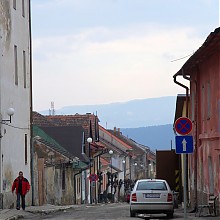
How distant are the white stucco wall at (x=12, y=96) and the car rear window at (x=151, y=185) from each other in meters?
7.56

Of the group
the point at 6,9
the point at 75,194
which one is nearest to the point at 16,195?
the point at 6,9

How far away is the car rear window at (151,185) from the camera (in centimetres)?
2861

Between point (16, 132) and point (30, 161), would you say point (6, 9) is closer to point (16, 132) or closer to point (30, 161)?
point (16, 132)

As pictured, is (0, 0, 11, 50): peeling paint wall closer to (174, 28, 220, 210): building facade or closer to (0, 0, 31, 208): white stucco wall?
(0, 0, 31, 208): white stucco wall

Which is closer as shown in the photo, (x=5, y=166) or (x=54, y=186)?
(x=5, y=166)

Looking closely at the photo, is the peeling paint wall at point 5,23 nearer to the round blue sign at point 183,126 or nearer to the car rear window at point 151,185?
the car rear window at point 151,185

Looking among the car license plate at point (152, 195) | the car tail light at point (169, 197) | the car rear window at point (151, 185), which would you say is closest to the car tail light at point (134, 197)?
the car rear window at point (151, 185)

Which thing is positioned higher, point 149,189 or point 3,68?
point 3,68

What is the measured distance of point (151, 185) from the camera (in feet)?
94.2

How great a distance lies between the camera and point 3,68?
34656 mm

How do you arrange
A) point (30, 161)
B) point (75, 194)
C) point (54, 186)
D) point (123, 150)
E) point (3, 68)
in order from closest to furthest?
point (3, 68)
point (30, 161)
point (54, 186)
point (75, 194)
point (123, 150)

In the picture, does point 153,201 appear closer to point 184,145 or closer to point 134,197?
point 134,197

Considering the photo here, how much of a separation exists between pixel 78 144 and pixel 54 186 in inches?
725

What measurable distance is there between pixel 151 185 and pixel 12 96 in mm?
10369
